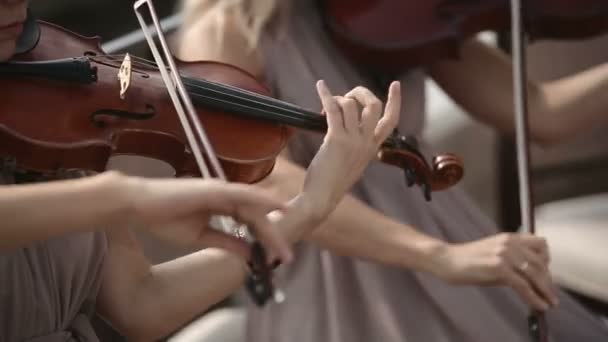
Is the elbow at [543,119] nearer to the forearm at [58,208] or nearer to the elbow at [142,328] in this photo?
the elbow at [142,328]

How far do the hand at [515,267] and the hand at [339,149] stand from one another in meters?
0.23

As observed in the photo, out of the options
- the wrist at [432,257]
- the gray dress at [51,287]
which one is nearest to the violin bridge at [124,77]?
the gray dress at [51,287]

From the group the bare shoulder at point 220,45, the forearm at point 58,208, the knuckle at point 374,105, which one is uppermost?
the bare shoulder at point 220,45

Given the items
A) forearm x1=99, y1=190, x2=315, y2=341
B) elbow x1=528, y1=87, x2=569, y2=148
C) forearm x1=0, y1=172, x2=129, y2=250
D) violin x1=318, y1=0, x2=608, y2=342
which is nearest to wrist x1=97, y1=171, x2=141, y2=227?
forearm x1=0, y1=172, x2=129, y2=250

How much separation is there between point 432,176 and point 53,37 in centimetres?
35

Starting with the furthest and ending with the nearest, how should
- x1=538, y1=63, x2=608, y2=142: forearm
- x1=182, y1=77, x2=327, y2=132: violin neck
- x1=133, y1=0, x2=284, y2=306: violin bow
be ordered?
x1=538, y1=63, x2=608, y2=142: forearm
x1=182, y1=77, x2=327, y2=132: violin neck
x1=133, y1=0, x2=284, y2=306: violin bow

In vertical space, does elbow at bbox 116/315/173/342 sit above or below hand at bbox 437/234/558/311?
below

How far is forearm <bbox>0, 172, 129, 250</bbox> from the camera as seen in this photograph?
45 centimetres

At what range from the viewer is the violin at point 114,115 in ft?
1.98

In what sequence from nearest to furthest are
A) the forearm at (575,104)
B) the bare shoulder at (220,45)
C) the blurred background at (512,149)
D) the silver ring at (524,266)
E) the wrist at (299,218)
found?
the wrist at (299,218) < the silver ring at (524,266) < the bare shoulder at (220,45) < the forearm at (575,104) < the blurred background at (512,149)

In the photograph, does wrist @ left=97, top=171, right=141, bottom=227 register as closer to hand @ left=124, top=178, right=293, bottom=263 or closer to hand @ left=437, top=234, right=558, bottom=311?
hand @ left=124, top=178, right=293, bottom=263

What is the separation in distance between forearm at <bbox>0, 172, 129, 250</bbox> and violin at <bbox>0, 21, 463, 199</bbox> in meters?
0.14

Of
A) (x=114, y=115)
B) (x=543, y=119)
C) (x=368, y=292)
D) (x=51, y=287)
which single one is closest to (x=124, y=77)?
(x=114, y=115)

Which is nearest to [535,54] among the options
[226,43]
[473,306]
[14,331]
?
[473,306]
